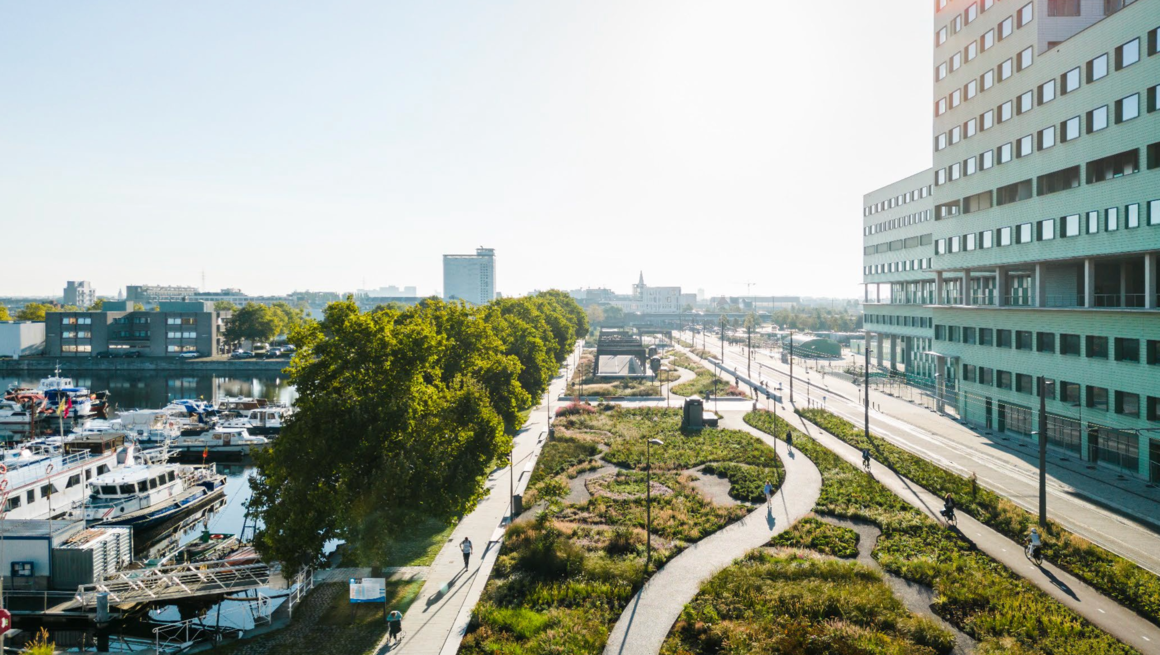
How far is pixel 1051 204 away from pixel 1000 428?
1817cm

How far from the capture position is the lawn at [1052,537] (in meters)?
23.1

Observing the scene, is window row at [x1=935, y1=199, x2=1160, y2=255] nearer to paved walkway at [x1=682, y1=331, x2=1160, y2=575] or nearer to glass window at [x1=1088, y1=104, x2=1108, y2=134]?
glass window at [x1=1088, y1=104, x2=1108, y2=134]

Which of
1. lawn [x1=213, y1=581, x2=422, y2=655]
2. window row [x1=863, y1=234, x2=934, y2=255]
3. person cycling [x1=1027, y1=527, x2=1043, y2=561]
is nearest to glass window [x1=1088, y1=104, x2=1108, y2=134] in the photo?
person cycling [x1=1027, y1=527, x2=1043, y2=561]

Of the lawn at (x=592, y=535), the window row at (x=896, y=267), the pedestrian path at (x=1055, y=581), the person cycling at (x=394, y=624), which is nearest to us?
the pedestrian path at (x=1055, y=581)

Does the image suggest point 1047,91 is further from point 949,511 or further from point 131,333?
point 131,333

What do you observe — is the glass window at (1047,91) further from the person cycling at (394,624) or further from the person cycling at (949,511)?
the person cycling at (394,624)

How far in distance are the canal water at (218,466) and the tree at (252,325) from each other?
64.3 ft

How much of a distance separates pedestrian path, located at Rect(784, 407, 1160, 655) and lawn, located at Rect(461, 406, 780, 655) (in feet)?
28.6

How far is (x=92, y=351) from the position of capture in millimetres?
123375

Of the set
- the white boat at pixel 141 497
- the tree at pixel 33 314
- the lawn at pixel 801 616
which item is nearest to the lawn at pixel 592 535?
the lawn at pixel 801 616

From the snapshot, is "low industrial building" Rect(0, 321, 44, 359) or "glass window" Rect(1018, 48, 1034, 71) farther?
"low industrial building" Rect(0, 321, 44, 359)

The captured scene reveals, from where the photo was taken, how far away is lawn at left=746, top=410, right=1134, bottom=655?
19984 mm

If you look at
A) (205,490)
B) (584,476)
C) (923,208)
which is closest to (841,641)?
(584,476)

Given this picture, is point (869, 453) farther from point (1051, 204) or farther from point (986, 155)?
point (986, 155)
